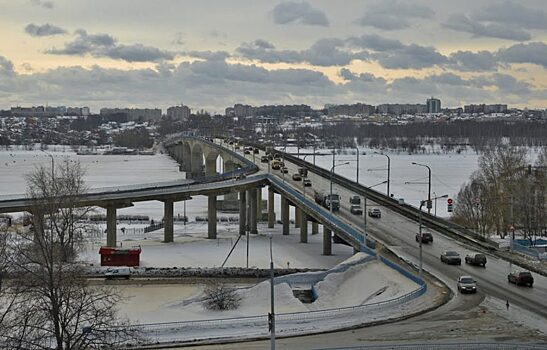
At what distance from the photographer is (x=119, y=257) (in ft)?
186

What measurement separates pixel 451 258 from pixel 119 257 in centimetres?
2645

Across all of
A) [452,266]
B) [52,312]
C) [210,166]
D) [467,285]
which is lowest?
[210,166]

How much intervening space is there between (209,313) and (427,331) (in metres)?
13.4

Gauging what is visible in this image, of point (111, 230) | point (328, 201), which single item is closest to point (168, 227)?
point (111, 230)

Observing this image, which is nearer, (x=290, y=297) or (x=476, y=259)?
(x=290, y=297)

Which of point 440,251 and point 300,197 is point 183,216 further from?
point 440,251

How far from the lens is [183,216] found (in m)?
90.6

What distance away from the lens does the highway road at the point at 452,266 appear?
3517 cm

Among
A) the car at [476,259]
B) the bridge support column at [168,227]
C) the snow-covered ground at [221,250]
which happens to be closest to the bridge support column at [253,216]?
the snow-covered ground at [221,250]

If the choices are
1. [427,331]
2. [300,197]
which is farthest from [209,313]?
[300,197]

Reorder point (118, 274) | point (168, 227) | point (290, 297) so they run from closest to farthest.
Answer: point (290, 297), point (118, 274), point (168, 227)

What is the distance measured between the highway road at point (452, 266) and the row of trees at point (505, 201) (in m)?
11.4

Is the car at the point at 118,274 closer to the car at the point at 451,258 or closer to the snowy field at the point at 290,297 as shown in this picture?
the snowy field at the point at 290,297

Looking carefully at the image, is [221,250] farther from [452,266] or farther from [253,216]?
[452,266]
